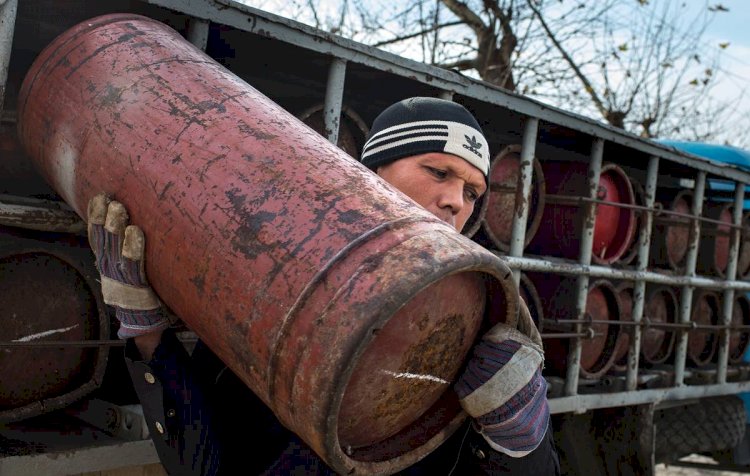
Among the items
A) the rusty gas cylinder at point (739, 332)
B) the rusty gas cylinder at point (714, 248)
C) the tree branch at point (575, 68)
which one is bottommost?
the rusty gas cylinder at point (739, 332)

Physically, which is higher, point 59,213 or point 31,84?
point 31,84

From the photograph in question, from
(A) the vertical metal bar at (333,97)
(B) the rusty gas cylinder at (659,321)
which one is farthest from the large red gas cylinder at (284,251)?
(B) the rusty gas cylinder at (659,321)

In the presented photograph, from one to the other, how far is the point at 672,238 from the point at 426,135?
2.39 m

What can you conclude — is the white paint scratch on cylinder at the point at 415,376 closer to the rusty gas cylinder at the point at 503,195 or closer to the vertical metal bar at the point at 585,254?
the rusty gas cylinder at the point at 503,195

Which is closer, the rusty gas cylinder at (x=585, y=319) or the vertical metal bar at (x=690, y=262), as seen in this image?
the rusty gas cylinder at (x=585, y=319)

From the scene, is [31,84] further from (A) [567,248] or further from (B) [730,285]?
(B) [730,285]

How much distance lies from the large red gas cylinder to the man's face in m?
0.42

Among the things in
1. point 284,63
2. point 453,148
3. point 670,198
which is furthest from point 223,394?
point 670,198

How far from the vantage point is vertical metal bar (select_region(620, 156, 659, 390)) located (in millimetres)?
3148

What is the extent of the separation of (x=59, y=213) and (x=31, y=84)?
11.4 inches

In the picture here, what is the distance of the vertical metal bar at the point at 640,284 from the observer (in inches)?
124

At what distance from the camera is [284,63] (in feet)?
6.84

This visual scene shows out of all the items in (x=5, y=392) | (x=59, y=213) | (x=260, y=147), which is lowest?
(x=5, y=392)

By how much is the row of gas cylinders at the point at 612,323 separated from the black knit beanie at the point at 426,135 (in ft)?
3.40
